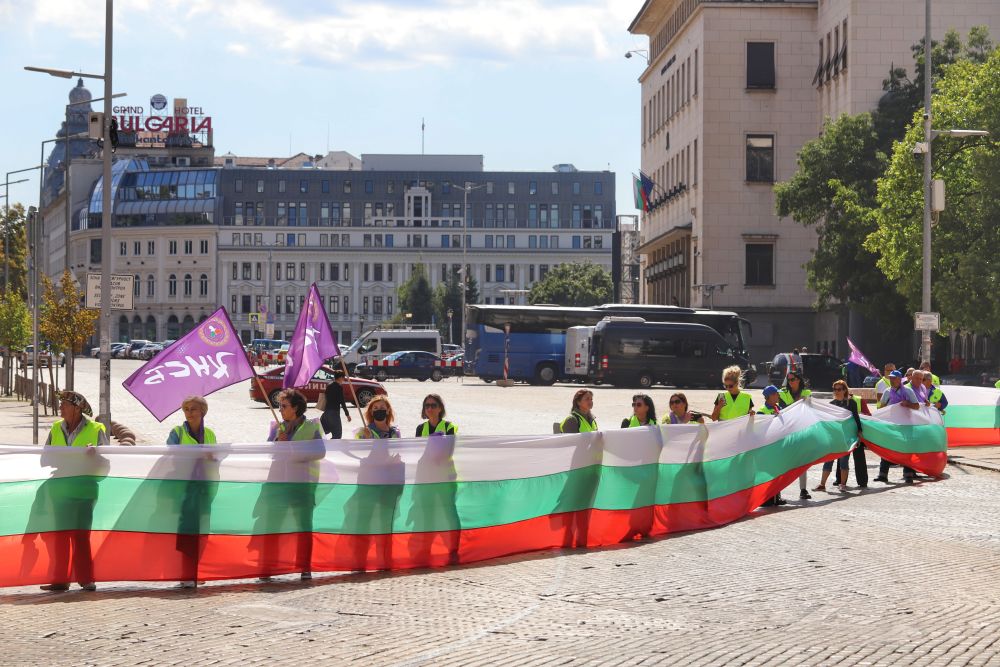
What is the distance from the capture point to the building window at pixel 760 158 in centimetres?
7656

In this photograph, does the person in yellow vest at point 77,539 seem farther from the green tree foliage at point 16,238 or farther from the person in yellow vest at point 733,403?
the green tree foliage at point 16,238

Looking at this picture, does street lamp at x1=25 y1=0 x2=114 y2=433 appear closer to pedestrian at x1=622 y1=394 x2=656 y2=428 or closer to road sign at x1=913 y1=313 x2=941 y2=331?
pedestrian at x1=622 y1=394 x2=656 y2=428

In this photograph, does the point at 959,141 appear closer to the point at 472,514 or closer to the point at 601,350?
the point at 601,350

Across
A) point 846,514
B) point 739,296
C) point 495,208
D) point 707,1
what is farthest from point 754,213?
point 495,208

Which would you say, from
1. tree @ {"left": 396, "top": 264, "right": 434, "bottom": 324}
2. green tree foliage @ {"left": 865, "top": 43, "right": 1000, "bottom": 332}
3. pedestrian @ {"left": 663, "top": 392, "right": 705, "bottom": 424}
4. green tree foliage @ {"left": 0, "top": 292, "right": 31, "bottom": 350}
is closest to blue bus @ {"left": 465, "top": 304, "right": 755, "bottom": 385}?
green tree foliage @ {"left": 865, "top": 43, "right": 1000, "bottom": 332}

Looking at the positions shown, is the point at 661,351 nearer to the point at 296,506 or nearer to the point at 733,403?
the point at 733,403

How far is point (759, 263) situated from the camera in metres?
76.7

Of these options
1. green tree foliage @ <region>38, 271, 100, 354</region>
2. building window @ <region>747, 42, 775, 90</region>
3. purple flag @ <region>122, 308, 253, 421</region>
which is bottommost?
purple flag @ <region>122, 308, 253, 421</region>

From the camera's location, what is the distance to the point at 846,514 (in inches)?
695

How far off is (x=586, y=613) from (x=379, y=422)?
3.83m

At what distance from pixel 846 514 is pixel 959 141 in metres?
31.4

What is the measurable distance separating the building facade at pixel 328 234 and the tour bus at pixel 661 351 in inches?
4050

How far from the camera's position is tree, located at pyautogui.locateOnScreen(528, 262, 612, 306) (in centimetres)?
12975

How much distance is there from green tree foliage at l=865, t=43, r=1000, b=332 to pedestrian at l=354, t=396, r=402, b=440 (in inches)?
1316
